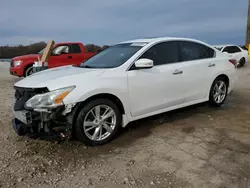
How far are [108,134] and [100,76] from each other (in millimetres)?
877

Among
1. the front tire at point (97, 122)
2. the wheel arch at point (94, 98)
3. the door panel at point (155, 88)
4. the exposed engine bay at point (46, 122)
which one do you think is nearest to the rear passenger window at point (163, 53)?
the door panel at point (155, 88)

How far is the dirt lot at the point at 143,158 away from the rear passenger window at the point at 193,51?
4.14 ft

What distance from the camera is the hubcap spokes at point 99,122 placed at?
12.1 ft

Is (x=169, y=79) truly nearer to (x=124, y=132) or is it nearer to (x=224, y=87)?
(x=124, y=132)

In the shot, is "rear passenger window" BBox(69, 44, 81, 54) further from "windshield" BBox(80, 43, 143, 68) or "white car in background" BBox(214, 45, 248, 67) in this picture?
"white car in background" BBox(214, 45, 248, 67)

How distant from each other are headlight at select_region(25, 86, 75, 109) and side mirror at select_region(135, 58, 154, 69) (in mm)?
1189

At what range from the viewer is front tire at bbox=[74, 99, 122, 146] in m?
3.58

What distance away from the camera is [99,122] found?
376cm

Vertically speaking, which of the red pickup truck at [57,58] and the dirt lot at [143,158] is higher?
the red pickup truck at [57,58]

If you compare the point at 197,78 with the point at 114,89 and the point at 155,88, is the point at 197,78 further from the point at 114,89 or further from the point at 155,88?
the point at 114,89

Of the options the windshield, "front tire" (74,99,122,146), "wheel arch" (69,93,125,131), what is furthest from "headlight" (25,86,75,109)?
the windshield

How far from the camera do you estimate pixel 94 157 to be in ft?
11.3

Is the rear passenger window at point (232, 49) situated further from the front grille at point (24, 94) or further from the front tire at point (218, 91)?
the front grille at point (24, 94)

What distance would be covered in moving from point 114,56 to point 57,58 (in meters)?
6.97
